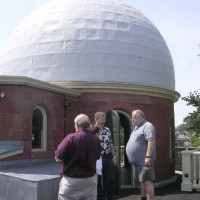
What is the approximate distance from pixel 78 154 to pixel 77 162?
121 mm

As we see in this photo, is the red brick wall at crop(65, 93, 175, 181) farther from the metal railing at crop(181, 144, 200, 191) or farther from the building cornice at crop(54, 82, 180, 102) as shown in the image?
the metal railing at crop(181, 144, 200, 191)

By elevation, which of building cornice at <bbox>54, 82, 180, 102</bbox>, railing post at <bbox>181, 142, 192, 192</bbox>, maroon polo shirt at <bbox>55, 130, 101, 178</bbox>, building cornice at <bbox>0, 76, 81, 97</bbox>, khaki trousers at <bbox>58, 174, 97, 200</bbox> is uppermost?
building cornice at <bbox>54, 82, 180, 102</bbox>

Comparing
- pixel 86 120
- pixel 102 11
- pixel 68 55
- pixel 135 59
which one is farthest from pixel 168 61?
pixel 86 120

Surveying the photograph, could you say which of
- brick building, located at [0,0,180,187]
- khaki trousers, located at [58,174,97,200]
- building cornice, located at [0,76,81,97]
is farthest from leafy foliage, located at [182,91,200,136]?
khaki trousers, located at [58,174,97,200]

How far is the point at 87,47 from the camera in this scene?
13.5 m

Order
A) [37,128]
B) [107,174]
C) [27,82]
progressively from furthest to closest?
1. [37,128]
2. [27,82]
3. [107,174]

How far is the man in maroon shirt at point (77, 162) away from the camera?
187 inches

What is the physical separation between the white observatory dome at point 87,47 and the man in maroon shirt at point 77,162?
839cm

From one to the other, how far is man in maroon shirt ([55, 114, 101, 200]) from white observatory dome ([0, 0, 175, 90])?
8393 millimetres

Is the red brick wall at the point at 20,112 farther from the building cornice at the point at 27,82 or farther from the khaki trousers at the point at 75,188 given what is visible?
the khaki trousers at the point at 75,188

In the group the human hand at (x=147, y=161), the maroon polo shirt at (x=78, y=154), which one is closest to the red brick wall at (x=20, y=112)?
the human hand at (x=147, y=161)

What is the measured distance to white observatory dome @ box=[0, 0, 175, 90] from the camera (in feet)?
44.0

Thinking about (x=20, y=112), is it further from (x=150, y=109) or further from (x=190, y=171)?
(x=150, y=109)

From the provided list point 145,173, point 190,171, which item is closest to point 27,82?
point 145,173
